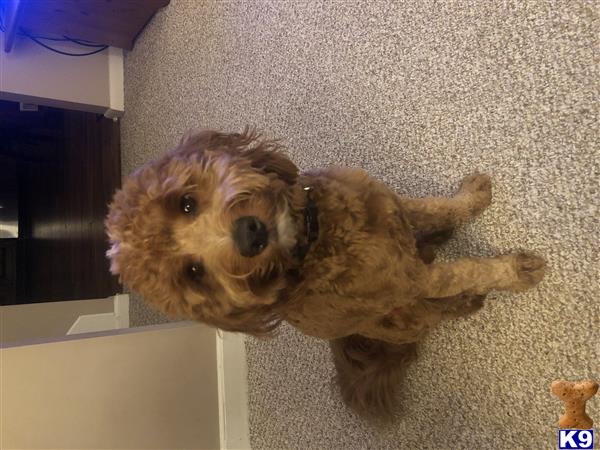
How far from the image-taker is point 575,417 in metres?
1.21

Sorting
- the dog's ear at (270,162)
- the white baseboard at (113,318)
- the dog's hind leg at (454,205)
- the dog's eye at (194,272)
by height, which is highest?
the dog's ear at (270,162)

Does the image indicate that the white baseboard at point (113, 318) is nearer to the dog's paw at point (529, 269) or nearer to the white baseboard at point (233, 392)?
the white baseboard at point (233, 392)

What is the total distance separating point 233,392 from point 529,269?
1485 mm

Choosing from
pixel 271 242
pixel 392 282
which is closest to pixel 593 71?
pixel 392 282

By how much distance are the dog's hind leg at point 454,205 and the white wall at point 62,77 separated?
7.99 ft

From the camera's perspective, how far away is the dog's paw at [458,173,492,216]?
1545mm

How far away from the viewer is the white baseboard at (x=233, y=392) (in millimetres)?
2373

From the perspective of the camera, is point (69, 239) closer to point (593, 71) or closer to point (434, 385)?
point (434, 385)

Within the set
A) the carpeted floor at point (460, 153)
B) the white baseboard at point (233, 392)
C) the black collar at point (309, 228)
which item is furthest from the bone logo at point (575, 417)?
the white baseboard at point (233, 392)

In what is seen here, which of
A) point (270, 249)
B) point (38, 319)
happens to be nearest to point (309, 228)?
point (270, 249)

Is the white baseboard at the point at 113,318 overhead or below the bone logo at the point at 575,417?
overhead

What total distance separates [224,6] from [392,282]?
1891 millimetres

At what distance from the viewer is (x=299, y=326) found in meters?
1.42

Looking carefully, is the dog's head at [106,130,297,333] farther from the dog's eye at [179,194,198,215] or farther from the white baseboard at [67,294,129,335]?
the white baseboard at [67,294,129,335]
